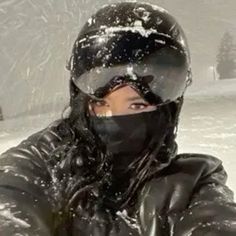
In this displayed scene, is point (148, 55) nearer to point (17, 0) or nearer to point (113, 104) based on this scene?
point (113, 104)

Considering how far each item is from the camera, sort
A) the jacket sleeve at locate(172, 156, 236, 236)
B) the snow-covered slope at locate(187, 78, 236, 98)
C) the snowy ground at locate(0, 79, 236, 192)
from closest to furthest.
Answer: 1. the jacket sleeve at locate(172, 156, 236, 236)
2. the snowy ground at locate(0, 79, 236, 192)
3. the snow-covered slope at locate(187, 78, 236, 98)

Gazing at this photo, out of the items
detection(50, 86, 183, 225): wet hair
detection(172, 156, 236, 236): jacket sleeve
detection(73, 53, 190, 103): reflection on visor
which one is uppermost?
detection(73, 53, 190, 103): reflection on visor

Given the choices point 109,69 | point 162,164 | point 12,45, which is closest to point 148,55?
point 109,69

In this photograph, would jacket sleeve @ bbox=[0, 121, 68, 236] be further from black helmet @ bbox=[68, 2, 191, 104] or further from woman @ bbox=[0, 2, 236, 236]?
black helmet @ bbox=[68, 2, 191, 104]

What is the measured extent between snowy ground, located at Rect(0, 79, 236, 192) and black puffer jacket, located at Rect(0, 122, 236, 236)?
1680mm

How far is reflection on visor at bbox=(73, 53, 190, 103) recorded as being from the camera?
140 cm

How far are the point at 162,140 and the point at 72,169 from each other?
7.0 inches

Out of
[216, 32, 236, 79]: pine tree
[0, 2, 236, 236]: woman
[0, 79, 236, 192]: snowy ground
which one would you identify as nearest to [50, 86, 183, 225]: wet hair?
[0, 2, 236, 236]: woman

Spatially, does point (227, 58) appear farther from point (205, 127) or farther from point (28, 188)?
point (28, 188)

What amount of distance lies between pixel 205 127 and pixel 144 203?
3.28m

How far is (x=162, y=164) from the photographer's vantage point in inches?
55.4

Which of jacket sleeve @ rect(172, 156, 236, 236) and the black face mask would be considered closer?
jacket sleeve @ rect(172, 156, 236, 236)

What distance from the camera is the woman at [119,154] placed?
130 cm

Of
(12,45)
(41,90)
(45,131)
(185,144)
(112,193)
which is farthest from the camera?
(12,45)
